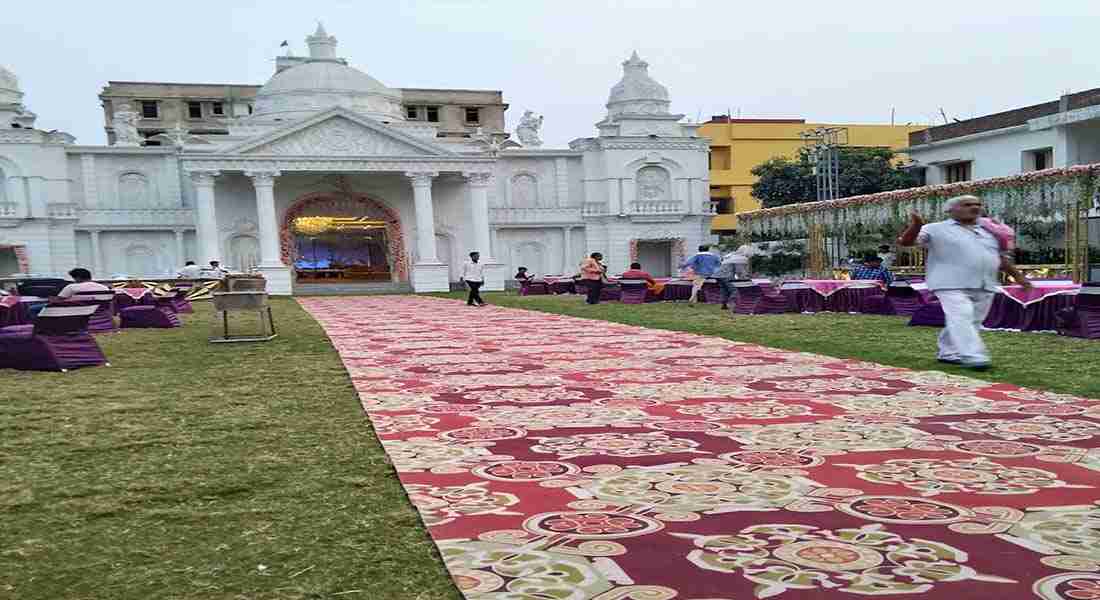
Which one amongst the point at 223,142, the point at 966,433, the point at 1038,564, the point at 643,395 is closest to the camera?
the point at 1038,564

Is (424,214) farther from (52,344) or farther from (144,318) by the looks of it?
(52,344)

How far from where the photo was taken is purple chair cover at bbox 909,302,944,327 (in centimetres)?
1010

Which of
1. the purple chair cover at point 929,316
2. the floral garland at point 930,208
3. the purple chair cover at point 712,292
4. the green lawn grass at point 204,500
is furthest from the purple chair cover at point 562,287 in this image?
the green lawn grass at point 204,500

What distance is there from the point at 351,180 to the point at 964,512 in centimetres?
3168

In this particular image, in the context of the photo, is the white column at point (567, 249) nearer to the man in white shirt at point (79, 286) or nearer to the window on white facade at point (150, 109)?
the man in white shirt at point (79, 286)

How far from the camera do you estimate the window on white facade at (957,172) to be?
3095cm

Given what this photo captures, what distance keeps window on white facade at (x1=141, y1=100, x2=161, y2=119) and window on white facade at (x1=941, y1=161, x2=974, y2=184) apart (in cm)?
4032

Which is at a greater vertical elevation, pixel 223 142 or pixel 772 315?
pixel 223 142

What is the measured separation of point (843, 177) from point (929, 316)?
26.4 metres

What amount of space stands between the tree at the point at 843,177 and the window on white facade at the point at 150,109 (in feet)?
108

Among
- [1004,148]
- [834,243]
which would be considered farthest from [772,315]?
[1004,148]

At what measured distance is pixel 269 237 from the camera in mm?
29125

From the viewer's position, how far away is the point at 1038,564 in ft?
7.11

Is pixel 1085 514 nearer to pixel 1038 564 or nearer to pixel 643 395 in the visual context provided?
pixel 1038 564
